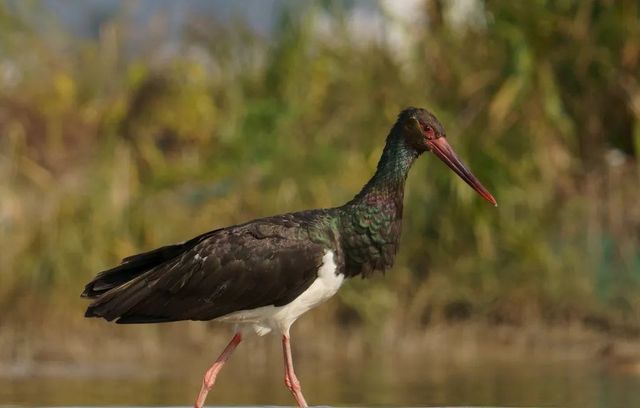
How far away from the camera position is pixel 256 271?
8.80 meters

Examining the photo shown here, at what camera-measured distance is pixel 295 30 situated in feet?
48.7

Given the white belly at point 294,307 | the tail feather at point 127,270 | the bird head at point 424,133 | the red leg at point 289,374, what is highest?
the bird head at point 424,133

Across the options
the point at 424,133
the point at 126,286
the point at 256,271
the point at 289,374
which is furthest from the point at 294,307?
the point at 424,133

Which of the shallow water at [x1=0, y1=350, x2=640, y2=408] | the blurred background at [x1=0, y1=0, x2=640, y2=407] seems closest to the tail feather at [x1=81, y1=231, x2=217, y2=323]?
the shallow water at [x1=0, y1=350, x2=640, y2=408]

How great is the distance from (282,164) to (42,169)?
2.11m

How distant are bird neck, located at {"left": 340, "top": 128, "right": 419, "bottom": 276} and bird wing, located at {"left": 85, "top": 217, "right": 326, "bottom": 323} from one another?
0.86ft

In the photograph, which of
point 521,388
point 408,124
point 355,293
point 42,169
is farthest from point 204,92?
point 408,124

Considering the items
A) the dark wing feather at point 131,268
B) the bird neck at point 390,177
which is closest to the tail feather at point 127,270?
the dark wing feather at point 131,268

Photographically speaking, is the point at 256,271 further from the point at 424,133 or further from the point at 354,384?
the point at 354,384

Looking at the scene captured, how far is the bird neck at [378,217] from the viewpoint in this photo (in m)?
8.94

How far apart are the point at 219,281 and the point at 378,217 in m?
0.92

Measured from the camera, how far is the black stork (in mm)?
8766

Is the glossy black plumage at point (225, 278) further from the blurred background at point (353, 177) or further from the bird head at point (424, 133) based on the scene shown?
the blurred background at point (353, 177)

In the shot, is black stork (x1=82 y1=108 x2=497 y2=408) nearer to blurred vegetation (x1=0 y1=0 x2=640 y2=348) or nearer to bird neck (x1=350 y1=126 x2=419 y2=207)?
bird neck (x1=350 y1=126 x2=419 y2=207)
